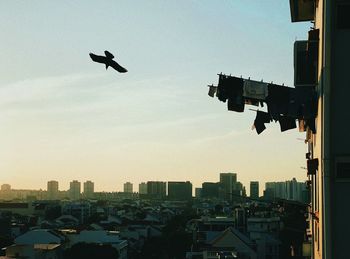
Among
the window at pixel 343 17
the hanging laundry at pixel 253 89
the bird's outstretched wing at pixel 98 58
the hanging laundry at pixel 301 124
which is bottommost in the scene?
the hanging laundry at pixel 301 124

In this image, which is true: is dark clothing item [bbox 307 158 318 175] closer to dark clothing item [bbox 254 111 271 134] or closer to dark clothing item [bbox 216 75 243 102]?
dark clothing item [bbox 254 111 271 134]

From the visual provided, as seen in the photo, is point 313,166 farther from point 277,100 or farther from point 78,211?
point 78,211

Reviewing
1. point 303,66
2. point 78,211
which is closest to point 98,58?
point 303,66

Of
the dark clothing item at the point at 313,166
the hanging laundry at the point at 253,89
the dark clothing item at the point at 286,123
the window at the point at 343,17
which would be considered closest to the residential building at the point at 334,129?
the window at the point at 343,17

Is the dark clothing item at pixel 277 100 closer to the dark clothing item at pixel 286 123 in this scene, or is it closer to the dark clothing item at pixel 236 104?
the dark clothing item at pixel 286 123

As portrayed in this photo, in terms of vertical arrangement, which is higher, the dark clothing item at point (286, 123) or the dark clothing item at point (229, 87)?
the dark clothing item at point (229, 87)

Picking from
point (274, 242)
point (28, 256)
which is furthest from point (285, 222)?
point (28, 256)

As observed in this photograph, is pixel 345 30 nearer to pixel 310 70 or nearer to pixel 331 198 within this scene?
pixel 310 70
